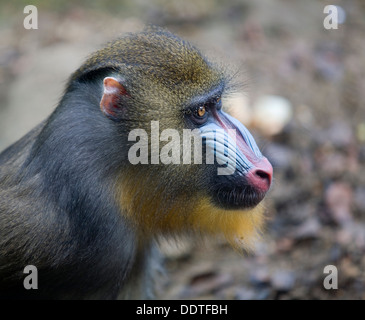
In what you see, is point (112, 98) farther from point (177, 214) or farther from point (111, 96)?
point (177, 214)

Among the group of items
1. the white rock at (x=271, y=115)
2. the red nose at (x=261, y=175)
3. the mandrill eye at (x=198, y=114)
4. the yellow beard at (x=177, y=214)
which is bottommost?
the yellow beard at (x=177, y=214)

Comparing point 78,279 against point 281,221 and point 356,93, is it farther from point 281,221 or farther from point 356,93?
point 356,93

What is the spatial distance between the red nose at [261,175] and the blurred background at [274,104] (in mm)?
558

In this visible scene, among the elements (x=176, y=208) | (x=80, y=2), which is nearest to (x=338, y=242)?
(x=176, y=208)

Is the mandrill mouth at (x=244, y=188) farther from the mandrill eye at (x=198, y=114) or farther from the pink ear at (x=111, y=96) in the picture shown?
the pink ear at (x=111, y=96)

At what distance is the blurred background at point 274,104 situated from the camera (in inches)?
214

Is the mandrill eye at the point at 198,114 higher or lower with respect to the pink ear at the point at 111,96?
lower

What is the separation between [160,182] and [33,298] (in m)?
1.29

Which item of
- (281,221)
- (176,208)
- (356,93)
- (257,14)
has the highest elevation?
(257,14)

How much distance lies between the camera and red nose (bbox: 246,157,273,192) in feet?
12.2

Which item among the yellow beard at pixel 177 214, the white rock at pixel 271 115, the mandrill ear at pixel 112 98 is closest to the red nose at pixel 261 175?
the yellow beard at pixel 177 214

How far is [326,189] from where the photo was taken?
6.21m
